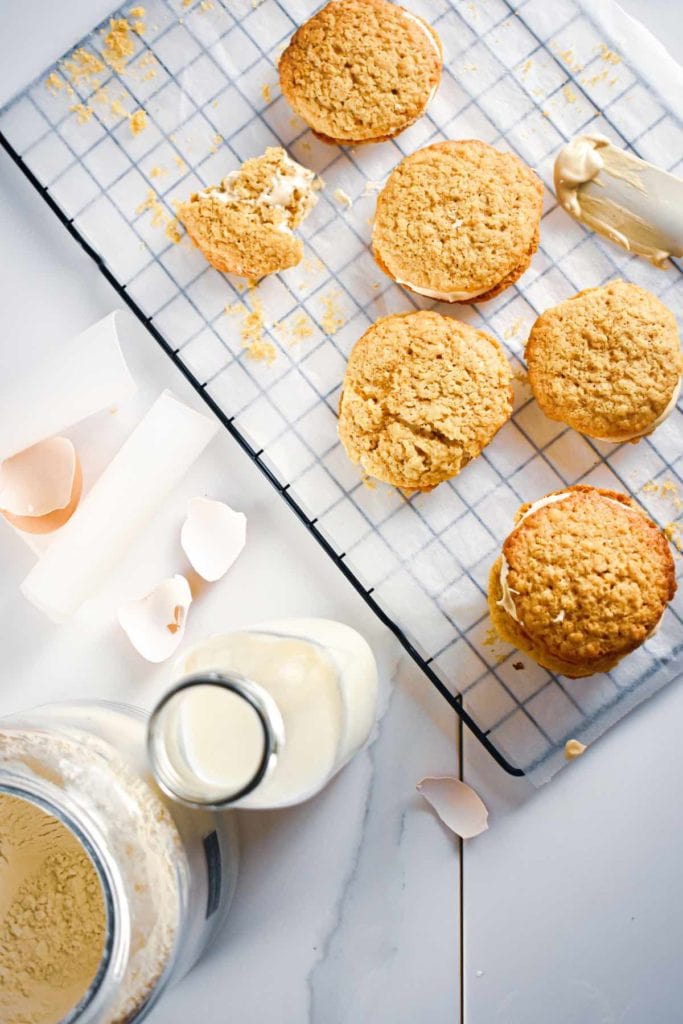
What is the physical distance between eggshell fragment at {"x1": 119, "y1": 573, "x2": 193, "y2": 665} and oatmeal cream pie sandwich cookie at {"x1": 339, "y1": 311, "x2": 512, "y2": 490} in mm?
290

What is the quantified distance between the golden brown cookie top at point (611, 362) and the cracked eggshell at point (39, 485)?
1.99 feet

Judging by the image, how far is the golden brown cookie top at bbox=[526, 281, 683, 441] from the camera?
113 centimetres

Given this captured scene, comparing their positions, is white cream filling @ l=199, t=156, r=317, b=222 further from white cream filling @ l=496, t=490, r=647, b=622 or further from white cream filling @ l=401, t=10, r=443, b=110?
white cream filling @ l=496, t=490, r=647, b=622

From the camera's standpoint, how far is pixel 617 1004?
3.97 feet

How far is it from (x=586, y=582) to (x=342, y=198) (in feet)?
1.82

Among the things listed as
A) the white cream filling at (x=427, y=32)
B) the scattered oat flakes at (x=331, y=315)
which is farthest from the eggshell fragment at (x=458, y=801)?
the white cream filling at (x=427, y=32)

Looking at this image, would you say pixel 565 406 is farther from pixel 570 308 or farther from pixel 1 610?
pixel 1 610

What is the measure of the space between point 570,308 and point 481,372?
13 cm

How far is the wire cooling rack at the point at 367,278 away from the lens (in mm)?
1180

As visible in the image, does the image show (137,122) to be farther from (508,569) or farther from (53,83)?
(508,569)

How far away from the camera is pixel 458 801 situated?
1.20m

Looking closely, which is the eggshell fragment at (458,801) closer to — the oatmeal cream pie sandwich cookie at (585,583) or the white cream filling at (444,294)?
the oatmeal cream pie sandwich cookie at (585,583)

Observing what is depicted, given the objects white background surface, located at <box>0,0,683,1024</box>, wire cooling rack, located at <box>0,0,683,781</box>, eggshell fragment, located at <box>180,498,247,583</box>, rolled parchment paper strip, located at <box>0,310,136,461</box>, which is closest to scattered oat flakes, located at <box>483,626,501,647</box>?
wire cooling rack, located at <box>0,0,683,781</box>

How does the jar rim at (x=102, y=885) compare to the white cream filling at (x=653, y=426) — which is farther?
the white cream filling at (x=653, y=426)
